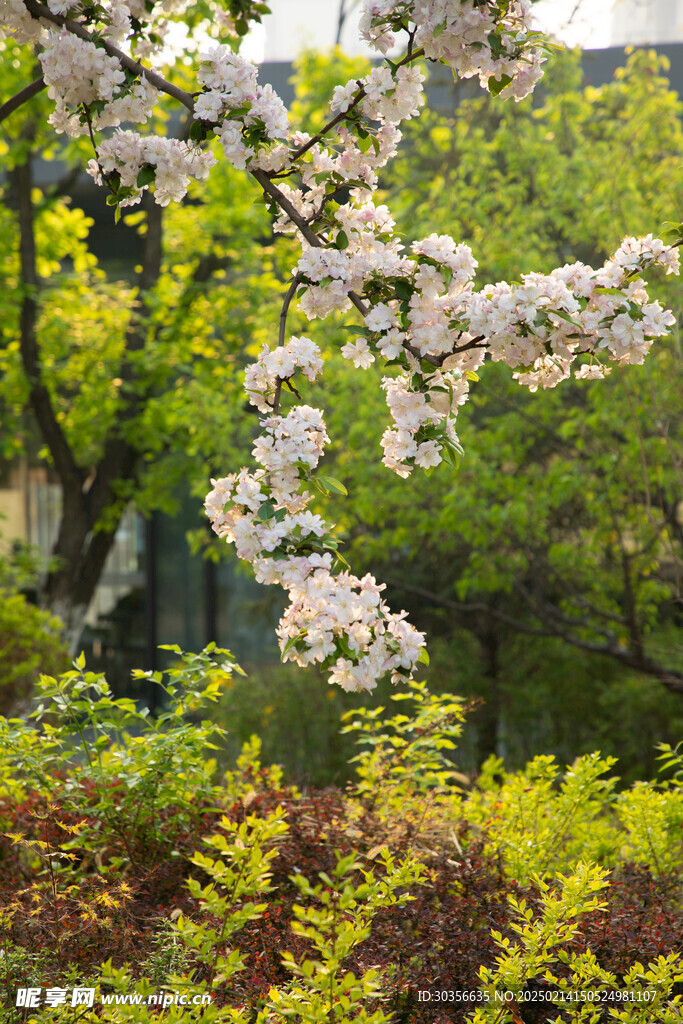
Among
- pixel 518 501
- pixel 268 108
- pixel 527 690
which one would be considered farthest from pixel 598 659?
pixel 268 108

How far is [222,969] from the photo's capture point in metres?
1.73

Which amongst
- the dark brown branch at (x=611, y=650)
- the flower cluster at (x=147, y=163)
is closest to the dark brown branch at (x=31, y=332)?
the dark brown branch at (x=611, y=650)

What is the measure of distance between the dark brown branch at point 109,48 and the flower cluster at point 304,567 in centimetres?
80

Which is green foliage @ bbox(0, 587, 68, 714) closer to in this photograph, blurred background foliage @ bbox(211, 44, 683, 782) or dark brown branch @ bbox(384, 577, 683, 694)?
blurred background foliage @ bbox(211, 44, 683, 782)

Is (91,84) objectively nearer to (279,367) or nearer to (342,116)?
(342,116)

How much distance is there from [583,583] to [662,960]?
4.32m

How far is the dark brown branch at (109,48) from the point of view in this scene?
89.4 inches

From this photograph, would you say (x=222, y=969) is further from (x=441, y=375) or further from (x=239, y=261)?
(x=239, y=261)

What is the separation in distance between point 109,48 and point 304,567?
1.49 meters

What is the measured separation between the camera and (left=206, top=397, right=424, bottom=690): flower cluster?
74.5 inches

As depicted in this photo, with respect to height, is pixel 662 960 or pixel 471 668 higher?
pixel 471 668

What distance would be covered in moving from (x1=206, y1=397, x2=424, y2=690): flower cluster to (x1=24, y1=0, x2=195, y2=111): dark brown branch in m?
0.80

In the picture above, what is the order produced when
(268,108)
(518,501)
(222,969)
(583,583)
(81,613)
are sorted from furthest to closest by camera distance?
(81,613) < (583,583) < (518,501) < (268,108) < (222,969)

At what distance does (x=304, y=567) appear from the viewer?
197 centimetres
